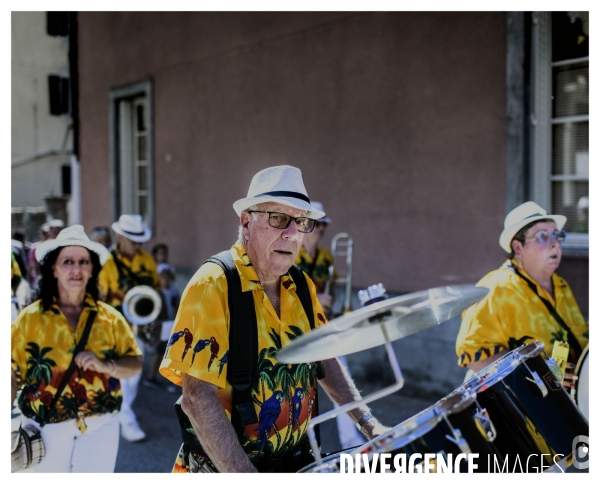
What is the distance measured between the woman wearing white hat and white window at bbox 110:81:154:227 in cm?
343

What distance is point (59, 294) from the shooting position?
3.21m

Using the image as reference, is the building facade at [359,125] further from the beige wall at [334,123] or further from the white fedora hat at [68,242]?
the white fedora hat at [68,242]

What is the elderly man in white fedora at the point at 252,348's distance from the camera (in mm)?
2014

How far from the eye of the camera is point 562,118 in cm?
475

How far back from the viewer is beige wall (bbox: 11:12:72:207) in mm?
3876

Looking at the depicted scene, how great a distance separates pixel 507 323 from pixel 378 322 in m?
1.51

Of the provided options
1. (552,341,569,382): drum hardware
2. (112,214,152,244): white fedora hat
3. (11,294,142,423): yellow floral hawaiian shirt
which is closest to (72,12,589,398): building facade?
(112,214,152,244): white fedora hat

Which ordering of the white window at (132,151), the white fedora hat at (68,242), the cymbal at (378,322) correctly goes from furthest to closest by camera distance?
the white window at (132,151)
the white fedora hat at (68,242)
the cymbal at (378,322)

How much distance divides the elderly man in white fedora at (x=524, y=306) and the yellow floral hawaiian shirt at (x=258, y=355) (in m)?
1.04

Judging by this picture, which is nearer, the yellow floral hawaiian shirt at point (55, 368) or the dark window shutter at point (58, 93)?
the yellow floral hawaiian shirt at point (55, 368)

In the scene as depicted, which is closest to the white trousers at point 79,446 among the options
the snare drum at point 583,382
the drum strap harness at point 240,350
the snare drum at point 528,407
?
the drum strap harness at point 240,350

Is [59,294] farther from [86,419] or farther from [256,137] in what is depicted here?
[256,137]

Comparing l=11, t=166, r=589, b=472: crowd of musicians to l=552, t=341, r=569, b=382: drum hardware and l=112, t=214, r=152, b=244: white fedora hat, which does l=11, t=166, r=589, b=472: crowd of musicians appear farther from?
l=112, t=214, r=152, b=244: white fedora hat

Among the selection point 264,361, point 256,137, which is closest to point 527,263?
point 264,361
